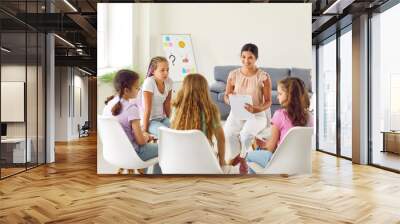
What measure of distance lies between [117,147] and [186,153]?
1052 millimetres

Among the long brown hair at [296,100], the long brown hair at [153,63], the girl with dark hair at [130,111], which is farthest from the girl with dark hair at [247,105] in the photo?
the girl with dark hair at [130,111]

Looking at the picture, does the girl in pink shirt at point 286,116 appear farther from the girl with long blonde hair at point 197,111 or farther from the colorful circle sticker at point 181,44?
the colorful circle sticker at point 181,44

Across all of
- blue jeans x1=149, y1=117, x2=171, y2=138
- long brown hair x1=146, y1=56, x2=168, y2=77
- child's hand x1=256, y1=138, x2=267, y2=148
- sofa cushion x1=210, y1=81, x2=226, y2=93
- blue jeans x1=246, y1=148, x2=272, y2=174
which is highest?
long brown hair x1=146, y1=56, x2=168, y2=77

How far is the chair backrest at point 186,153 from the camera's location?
574 cm

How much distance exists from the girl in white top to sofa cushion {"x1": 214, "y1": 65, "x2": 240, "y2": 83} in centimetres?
71

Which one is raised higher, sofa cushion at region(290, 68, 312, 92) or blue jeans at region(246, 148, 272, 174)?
sofa cushion at region(290, 68, 312, 92)

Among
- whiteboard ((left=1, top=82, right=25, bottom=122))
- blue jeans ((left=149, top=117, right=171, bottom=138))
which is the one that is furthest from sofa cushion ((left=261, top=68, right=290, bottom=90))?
whiteboard ((left=1, top=82, right=25, bottom=122))

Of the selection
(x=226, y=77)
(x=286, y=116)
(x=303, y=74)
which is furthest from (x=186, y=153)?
(x=303, y=74)

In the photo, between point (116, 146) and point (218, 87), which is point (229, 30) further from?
point (116, 146)

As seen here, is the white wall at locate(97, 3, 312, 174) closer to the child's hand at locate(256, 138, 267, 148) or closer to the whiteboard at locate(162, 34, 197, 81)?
the whiteboard at locate(162, 34, 197, 81)

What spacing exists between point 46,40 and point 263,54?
4.39 meters

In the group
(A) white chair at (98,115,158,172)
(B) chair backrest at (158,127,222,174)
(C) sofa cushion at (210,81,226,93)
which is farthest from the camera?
(C) sofa cushion at (210,81,226,93)

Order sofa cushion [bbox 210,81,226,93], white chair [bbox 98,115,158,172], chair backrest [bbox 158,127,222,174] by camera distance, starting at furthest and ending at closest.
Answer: sofa cushion [bbox 210,81,226,93], white chair [bbox 98,115,158,172], chair backrest [bbox 158,127,222,174]

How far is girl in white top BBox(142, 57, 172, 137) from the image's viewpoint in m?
5.92
